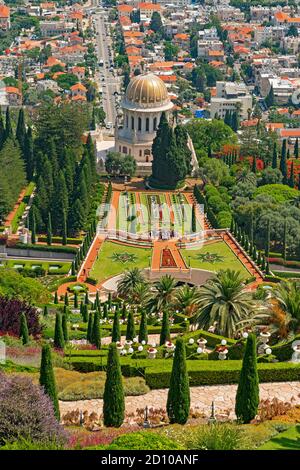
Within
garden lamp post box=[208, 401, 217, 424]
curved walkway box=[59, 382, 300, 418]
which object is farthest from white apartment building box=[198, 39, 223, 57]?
garden lamp post box=[208, 401, 217, 424]

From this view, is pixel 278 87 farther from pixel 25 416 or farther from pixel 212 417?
pixel 25 416

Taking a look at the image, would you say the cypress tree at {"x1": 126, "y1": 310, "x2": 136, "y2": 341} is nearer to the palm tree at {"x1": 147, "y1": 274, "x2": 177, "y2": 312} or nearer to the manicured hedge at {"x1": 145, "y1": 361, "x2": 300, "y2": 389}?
the palm tree at {"x1": 147, "y1": 274, "x2": 177, "y2": 312}

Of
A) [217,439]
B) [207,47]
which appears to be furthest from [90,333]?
[207,47]

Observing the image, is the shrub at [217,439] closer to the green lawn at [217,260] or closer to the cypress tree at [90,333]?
the cypress tree at [90,333]

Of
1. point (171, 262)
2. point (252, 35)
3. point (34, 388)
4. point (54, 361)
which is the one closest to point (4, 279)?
point (171, 262)

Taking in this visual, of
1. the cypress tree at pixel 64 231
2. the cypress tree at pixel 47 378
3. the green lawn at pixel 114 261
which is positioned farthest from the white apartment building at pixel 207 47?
the cypress tree at pixel 47 378

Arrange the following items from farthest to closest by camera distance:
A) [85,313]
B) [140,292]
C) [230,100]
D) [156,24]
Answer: [156,24] → [230,100] → [140,292] → [85,313]
